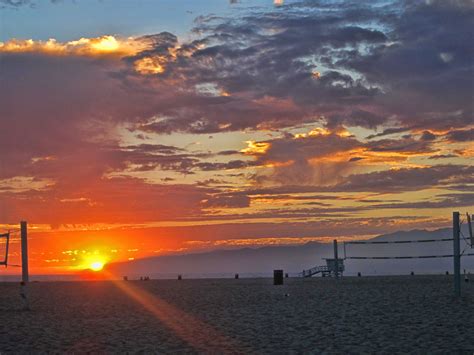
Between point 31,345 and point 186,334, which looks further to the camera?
point 186,334

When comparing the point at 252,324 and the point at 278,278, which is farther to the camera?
the point at 278,278

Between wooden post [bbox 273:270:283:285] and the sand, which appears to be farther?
wooden post [bbox 273:270:283:285]

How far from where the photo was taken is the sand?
503 inches

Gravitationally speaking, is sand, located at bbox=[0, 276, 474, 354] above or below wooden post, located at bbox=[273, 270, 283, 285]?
below

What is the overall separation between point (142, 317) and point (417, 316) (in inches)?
271

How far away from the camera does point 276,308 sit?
20344 millimetres

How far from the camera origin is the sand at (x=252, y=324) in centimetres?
1278

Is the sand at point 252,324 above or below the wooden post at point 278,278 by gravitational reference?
below

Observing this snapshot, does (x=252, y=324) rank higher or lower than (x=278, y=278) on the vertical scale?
lower

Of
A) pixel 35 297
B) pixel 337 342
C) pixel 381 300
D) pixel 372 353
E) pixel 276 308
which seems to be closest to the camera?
pixel 372 353

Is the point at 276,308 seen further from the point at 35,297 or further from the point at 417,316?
the point at 35,297

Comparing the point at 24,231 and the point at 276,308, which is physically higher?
the point at 24,231

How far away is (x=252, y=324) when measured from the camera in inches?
642

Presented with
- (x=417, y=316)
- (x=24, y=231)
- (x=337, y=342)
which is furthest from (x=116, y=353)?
(x=24, y=231)
